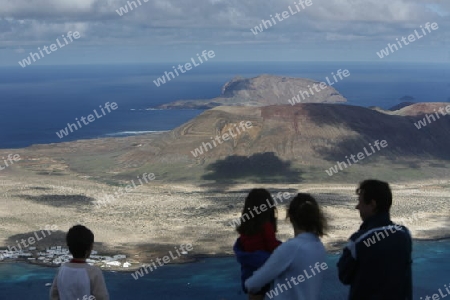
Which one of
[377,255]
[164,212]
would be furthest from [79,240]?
[164,212]

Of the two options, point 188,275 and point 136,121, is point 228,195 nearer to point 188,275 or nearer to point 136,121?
point 188,275

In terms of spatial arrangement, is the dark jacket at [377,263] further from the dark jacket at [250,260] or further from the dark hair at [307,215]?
the dark jacket at [250,260]

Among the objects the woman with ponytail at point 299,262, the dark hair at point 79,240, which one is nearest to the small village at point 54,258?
the dark hair at point 79,240

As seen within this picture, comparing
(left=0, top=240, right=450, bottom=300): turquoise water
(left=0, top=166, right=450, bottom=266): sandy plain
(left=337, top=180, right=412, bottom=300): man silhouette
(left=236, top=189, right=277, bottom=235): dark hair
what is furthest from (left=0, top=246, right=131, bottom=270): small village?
(left=337, top=180, right=412, bottom=300): man silhouette

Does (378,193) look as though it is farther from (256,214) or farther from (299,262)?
(256,214)

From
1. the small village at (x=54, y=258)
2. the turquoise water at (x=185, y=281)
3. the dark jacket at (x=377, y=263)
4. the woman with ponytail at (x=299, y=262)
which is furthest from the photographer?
the small village at (x=54, y=258)

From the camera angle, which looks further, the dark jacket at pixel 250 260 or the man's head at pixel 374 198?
the dark jacket at pixel 250 260
